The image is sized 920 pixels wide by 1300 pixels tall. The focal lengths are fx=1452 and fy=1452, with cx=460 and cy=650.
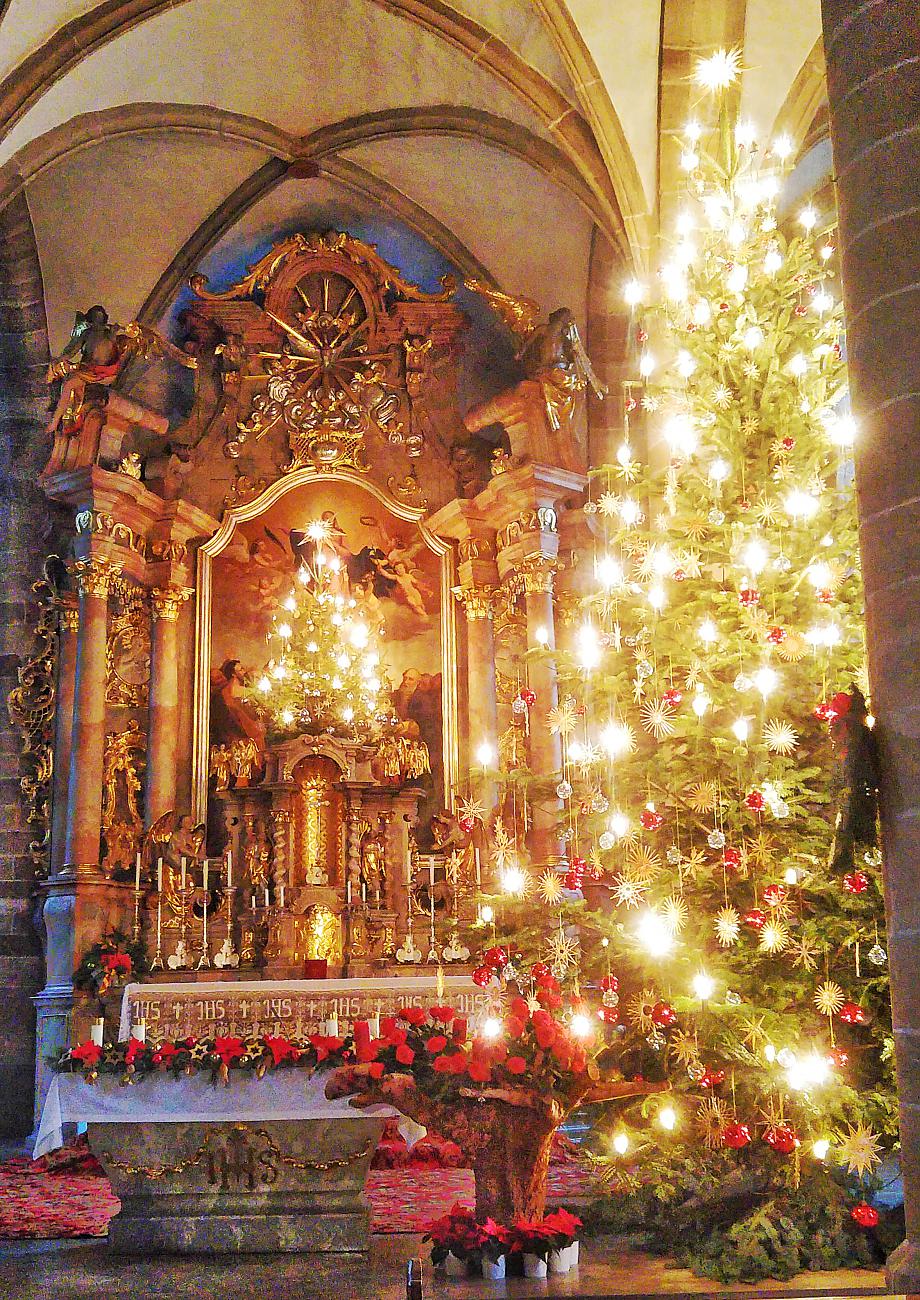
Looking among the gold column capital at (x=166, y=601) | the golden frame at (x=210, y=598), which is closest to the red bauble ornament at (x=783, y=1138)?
the golden frame at (x=210, y=598)

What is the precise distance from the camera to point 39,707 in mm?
12102

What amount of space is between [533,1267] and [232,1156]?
1543 mm

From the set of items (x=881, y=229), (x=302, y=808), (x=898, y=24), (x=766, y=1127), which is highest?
(x=898, y=24)

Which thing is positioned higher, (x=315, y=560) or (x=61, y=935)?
(x=315, y=560)

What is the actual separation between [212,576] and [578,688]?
5.93 m

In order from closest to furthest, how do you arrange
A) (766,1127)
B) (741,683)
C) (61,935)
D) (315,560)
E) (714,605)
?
1. (766,1127)
2. (741,683)
3. (714,605)
4. (61,935)
5. (315,560)

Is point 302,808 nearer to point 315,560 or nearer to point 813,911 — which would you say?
point 315,560

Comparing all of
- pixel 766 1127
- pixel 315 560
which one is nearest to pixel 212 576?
pixel 315 560

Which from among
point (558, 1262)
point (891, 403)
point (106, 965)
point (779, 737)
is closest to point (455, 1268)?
point (558, 1262)

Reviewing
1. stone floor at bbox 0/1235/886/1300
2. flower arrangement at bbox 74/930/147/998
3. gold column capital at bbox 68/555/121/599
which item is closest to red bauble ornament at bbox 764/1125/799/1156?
stone floor at bbox 0/1235/886/1300

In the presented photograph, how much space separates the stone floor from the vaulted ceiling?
697 centimetres

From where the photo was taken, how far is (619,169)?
33.5 feet

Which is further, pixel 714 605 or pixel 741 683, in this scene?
pixel 714 605

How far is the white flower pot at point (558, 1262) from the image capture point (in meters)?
5.54
